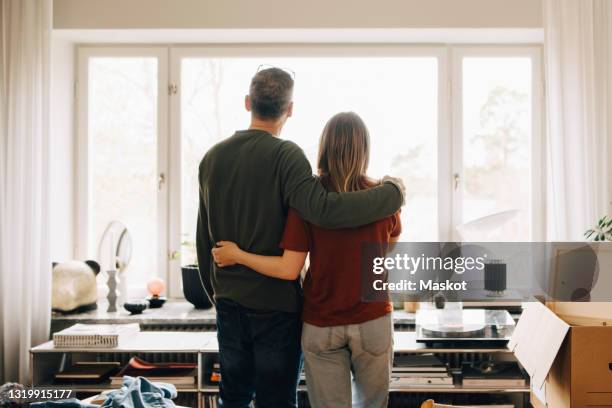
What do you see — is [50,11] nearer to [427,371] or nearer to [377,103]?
[377,103]

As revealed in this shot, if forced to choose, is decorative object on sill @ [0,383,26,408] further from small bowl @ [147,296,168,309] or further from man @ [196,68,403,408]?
man @ [196,68,403,408]

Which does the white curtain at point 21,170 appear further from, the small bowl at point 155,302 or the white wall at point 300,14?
the small bowl at point 155,302

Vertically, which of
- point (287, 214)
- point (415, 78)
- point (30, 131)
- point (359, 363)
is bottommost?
point (359, 363)

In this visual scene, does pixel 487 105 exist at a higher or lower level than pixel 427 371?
higher

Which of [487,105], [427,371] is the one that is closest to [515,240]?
[487,105]

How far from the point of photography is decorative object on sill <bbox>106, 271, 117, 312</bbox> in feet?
10.1

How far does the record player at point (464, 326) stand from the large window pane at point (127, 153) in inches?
58.8

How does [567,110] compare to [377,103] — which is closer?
[567,110]

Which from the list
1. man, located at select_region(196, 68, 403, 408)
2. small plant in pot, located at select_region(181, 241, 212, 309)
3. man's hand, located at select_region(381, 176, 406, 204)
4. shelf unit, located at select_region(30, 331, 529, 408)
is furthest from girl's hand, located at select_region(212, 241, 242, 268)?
small plant in pot, located at select_region(181, 241, 212, 309)

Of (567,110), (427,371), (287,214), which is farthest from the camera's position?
(567,110)

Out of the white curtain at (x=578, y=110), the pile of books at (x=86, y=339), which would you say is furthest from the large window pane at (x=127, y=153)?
the white curtain at (x=578, y=110)

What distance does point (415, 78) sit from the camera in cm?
328

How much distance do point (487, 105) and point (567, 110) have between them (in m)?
0.49

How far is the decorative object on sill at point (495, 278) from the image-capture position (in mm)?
2924
